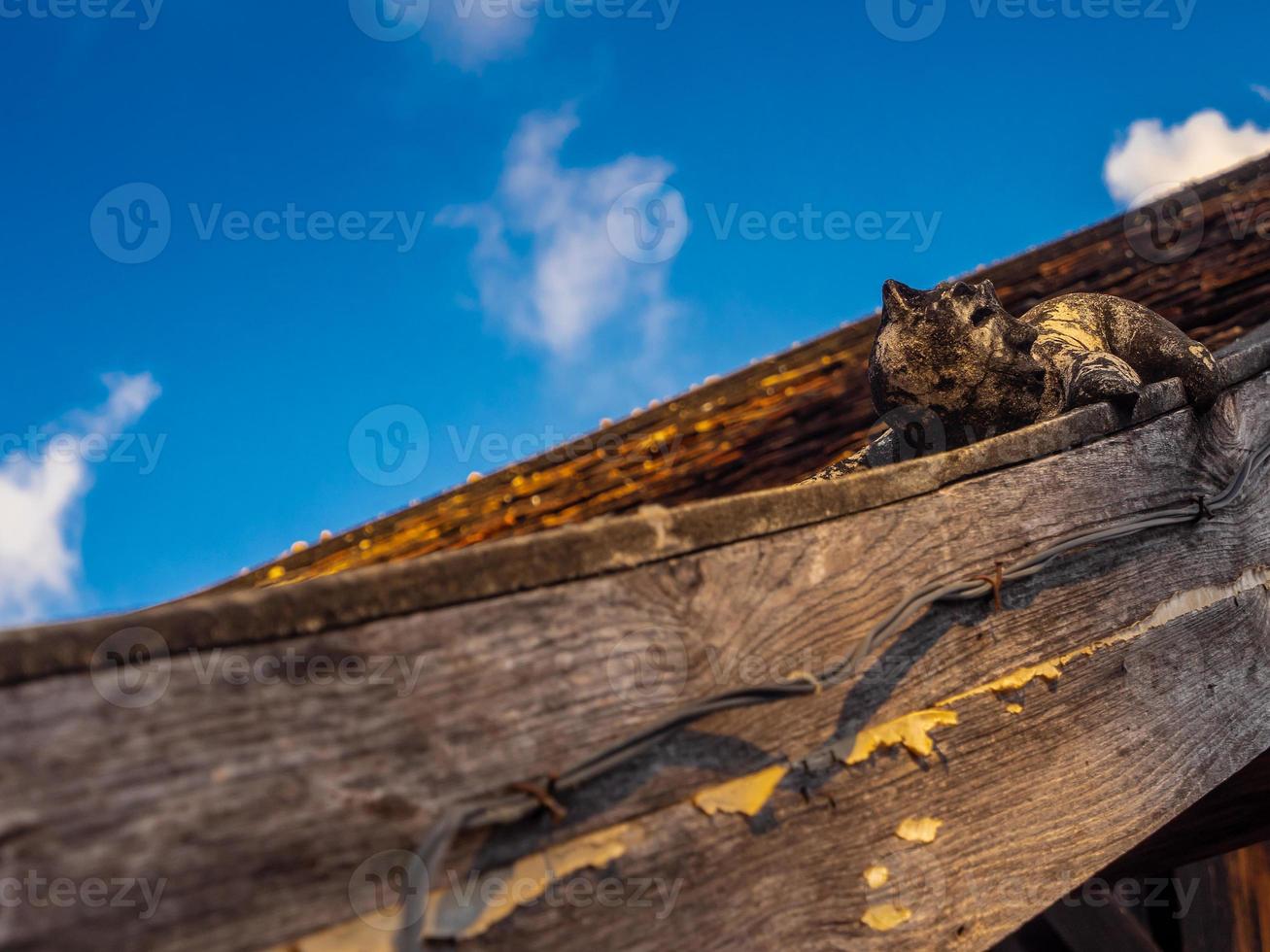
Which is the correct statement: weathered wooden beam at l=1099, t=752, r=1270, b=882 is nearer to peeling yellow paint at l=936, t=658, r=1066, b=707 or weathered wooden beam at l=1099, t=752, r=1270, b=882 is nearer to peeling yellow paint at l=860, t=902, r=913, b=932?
peeling yellow paint at l=936, t=658, r=1066, b=707

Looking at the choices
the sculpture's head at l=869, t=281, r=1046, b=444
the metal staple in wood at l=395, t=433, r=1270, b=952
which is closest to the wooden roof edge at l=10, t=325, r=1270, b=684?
the metal staple in wood at l=395, t=433, r=1270, b=952

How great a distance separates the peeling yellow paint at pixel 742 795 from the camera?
1056 millimetres

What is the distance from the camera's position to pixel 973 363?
1.98 meters

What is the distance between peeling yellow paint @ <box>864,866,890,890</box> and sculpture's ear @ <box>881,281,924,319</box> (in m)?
1.25

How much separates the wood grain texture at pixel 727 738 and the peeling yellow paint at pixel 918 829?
0.01 m

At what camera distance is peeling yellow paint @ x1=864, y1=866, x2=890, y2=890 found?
116 centimetres

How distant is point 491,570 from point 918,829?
2.17ft

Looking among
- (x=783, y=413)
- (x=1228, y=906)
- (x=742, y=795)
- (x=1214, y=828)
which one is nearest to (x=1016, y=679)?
(x=742, y=795)

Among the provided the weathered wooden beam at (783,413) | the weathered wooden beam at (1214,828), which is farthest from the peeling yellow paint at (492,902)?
the weathered wooden beam at (783,413)

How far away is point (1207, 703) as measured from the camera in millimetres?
1630

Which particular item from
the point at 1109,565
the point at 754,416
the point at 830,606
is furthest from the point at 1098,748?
the point at 754,416

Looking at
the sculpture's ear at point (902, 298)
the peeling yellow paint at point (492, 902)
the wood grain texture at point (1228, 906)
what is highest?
the sculpture's ear at point (902, 298)

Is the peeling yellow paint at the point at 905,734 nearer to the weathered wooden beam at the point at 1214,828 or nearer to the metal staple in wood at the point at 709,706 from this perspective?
the metal staple in wood at the point at 709,706

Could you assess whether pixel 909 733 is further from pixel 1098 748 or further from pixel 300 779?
pixel 300 779
